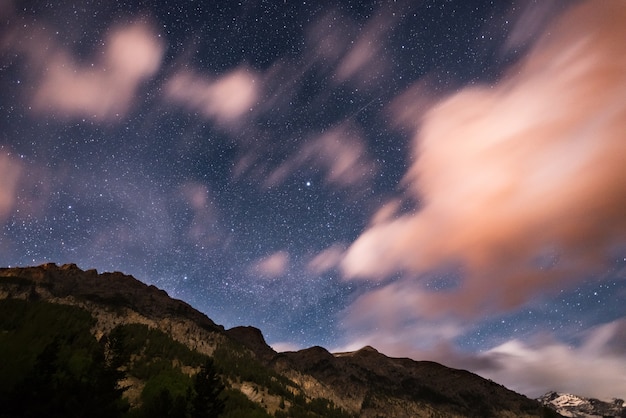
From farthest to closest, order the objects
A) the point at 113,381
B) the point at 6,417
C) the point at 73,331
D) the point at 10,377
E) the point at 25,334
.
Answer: the point at 73,331 → the point at 25,334 → the point at 10,377 → the point at 113,381 → the point at 6,417

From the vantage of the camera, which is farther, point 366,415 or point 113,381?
point 366,415

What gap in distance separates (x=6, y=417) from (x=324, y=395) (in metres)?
171

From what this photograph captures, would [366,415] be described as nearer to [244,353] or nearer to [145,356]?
[244,353]

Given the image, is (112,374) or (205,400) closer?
(112,374)

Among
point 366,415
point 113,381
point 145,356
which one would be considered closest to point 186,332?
point 145,356

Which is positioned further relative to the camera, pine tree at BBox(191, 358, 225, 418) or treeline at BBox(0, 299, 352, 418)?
treeline at BBox(0, 299, 352, 418)

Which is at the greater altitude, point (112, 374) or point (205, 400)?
point (112, 374)

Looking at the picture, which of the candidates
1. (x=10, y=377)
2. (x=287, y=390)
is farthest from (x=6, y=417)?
(x=287, y=390)

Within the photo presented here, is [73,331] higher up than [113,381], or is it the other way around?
[73,331]

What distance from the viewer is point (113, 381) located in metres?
45.3

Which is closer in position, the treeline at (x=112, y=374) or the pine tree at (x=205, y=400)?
the pine tree at (x=205, y=400)

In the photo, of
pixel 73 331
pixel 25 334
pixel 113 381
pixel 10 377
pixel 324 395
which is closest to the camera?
pixel 113 381

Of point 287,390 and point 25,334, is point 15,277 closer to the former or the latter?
point 25,334

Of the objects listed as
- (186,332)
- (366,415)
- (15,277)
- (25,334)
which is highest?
(15,277)
